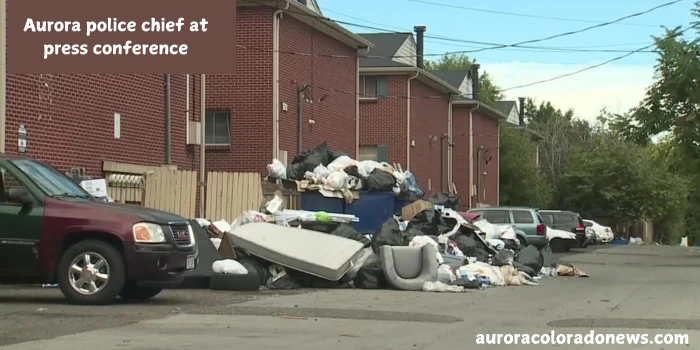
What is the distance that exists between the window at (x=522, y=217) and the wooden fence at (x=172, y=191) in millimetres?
12922

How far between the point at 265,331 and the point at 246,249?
6.16 metres

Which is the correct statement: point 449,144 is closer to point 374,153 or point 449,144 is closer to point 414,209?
point 374,153

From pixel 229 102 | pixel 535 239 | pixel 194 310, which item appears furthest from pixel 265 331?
pixel 535 239

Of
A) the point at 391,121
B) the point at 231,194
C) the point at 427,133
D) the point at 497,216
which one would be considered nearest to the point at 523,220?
the point at 497,216

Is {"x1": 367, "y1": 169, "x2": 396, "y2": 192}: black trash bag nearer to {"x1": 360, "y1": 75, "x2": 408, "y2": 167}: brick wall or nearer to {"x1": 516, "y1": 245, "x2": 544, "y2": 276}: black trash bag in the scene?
{"x1": 516, "y1": 245, "x2": 544, "y2": 276}: black trash bag

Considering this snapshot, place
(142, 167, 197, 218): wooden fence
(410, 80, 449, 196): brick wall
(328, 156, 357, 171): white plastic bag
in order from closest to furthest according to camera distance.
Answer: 1. (142, 167, 197, 218): wooden fence
2. (328, 156, 357, 171): white plastic bag
3. (410, 80, 449, 196): brick wall

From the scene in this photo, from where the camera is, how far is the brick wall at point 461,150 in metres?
54.8

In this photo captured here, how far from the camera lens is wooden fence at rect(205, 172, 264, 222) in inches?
915

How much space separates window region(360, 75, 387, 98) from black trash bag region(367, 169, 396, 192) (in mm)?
20109

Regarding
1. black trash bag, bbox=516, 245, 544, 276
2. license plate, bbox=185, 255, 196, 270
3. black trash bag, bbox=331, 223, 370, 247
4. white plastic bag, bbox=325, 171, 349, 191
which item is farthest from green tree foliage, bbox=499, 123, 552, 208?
license plate, bbox=185, 255, 196, 270

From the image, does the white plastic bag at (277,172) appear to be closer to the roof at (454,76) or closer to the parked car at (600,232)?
the parked car at (600,232)

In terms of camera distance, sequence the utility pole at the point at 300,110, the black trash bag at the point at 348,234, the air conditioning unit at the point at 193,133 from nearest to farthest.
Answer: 1. the black trash bag at the point at 348,234
2. the air conditioning unit at the point at 193,133
3. the utility pole at the point at 300,110

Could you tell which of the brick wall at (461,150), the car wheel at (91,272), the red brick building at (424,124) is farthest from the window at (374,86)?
the car wheel at (91,272)

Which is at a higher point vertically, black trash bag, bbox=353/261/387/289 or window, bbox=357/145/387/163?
window, bbox=357/145/387/163
